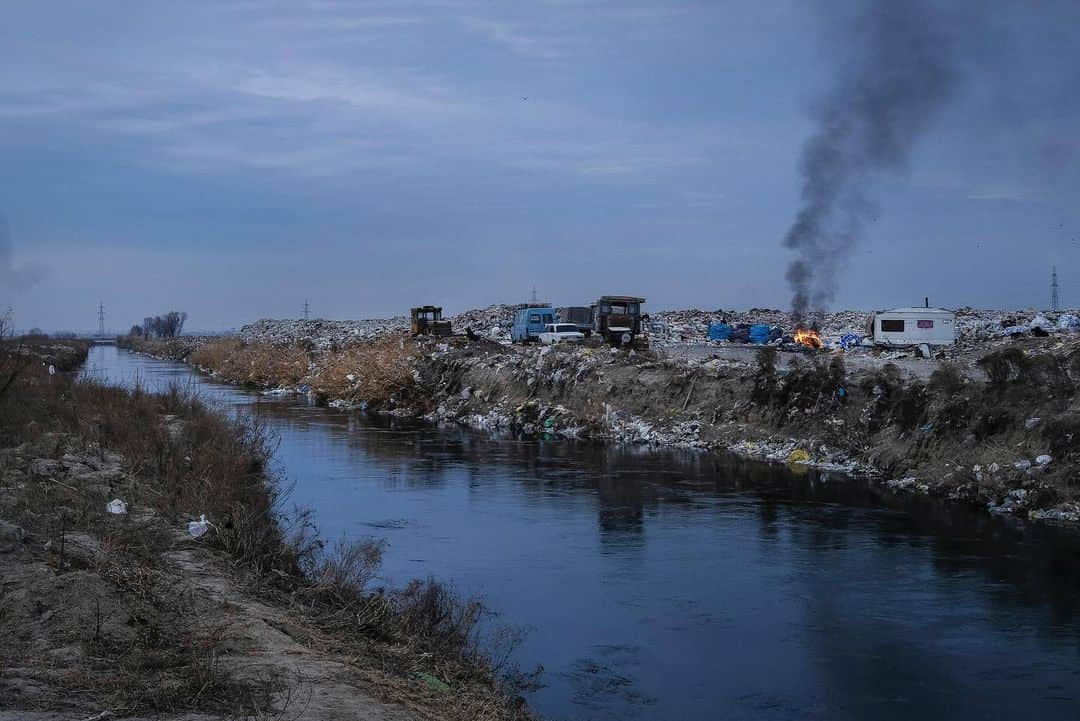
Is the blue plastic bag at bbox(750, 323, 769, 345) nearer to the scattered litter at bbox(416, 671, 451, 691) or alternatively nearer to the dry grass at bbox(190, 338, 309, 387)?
Result: the dry grass at bbox(190, 338, 309, 387)

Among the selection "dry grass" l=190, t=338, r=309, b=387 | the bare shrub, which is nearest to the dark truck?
"dry grass" l=190, t=338, r=309, b=387

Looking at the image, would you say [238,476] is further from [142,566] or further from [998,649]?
[998,649]

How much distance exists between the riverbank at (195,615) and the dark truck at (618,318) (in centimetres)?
2618

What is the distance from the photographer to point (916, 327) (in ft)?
109

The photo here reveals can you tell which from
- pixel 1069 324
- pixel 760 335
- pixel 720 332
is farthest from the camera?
pixel 720 332

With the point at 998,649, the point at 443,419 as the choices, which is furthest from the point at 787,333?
the point at 998,649

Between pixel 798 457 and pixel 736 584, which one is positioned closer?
pixel 736 584

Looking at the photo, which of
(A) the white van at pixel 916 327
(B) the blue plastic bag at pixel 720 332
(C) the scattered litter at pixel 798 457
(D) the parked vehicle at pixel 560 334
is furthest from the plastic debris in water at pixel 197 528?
(B) the blue plastic bag at pixel 720 332

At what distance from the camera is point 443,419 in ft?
104

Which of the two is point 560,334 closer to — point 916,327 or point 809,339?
point 809,339

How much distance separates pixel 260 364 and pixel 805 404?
34.1 meters

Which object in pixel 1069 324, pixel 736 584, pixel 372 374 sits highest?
pixel 1069 324

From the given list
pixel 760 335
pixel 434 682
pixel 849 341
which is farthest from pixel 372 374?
pixel 434 682

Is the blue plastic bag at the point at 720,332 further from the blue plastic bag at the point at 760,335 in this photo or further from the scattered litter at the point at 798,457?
the scattered litter at the point at 798,457
